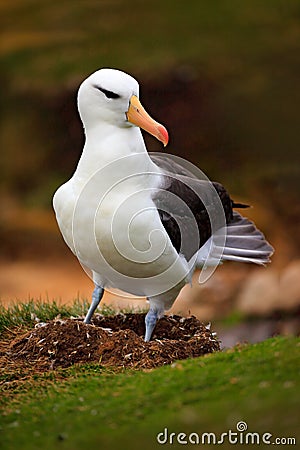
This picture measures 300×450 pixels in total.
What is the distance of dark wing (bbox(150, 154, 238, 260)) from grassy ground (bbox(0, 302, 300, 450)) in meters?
1.01

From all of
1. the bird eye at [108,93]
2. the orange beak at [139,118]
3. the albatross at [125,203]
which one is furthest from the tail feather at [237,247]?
the bird eye at [108,93]

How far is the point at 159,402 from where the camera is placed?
155 inches

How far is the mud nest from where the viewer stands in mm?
5016

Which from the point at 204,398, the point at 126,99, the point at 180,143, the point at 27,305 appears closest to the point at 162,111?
the point at 180,143

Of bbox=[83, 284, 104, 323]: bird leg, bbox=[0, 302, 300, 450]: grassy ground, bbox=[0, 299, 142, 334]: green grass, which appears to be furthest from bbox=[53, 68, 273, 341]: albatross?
bbox=[0, 299, 142, 334]: green grass

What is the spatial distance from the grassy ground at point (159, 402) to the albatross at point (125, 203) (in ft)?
2.63

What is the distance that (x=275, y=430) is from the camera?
3438 millimetres

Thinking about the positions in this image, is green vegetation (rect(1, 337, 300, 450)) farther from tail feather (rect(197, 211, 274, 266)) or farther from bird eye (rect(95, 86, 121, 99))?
bird eye (rect(95, 86, 121, 99))

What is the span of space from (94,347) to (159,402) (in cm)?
124

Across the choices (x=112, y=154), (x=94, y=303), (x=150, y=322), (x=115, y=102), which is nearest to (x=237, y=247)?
(x=150, y=322)

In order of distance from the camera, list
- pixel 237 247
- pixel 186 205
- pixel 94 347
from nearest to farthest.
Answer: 1. pixel 94 347
2. pixel 186 205
3. pixel 237 247

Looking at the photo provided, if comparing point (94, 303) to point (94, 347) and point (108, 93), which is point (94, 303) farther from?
point (108, 93)

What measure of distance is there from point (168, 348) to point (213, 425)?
1.67 metres

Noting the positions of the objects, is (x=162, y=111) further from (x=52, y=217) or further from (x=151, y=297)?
(x=151, y=297)
